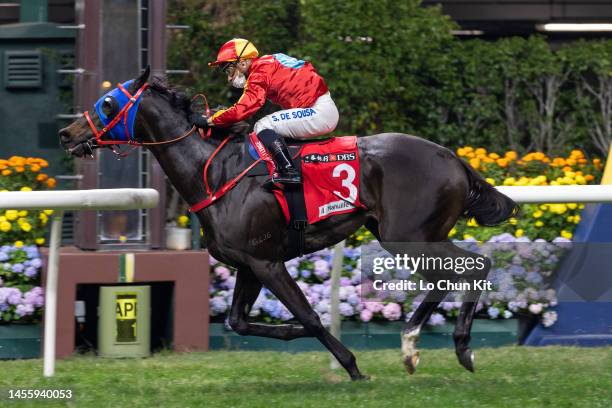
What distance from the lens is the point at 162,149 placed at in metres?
6.97

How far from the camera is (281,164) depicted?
6621mm

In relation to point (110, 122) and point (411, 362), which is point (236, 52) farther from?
point (411, 362)

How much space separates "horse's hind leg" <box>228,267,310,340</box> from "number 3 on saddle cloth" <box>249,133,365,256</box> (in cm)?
35

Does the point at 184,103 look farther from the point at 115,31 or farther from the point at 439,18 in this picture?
the point at 439,18

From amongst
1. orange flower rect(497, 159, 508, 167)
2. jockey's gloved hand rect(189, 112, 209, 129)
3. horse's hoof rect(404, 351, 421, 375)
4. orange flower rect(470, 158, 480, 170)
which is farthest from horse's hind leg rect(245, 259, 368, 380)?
orange flower rect(497, 159, 508, 167)

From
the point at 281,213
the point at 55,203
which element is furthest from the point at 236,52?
the point at 55,203

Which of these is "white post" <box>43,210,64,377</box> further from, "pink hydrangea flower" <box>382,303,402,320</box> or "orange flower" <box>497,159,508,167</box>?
"orange flower" <box>497,159,508,167</box>

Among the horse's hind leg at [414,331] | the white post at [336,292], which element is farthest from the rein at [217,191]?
the horse's hind leg at [414,331]

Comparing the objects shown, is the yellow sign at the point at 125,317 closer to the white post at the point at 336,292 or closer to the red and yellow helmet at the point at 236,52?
the white post at the point at 336,292

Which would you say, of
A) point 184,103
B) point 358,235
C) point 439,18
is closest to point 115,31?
point 184,103

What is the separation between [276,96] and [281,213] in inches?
26.1

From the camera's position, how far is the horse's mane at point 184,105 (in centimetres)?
699

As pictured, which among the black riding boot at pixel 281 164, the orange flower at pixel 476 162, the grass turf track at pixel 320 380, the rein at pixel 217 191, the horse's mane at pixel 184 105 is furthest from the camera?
the orange flower at pixel 476 162

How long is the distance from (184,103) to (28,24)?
4.06 metres
